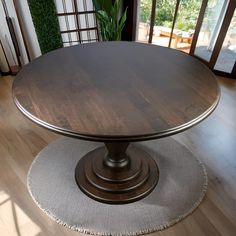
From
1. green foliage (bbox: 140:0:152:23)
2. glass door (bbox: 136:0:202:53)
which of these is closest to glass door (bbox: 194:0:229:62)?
glass door (bbox: 136:0:202:53)

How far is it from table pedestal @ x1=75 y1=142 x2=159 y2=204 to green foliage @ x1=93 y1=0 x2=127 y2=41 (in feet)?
5.18

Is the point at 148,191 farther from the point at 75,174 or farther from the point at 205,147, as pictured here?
the point at 205,147

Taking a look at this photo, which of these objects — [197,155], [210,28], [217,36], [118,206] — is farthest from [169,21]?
[118,206]

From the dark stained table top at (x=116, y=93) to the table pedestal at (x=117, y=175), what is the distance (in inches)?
16.7

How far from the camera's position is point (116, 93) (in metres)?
1.03

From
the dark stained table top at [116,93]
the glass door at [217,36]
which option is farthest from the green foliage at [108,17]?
the dark stained table top at [116,93]

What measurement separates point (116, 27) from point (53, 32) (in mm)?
725

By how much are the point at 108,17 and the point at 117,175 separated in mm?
1829

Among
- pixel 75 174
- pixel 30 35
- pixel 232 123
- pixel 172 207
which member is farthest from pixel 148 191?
pixel 30 35

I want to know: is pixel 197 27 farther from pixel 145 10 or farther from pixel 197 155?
pixel 197 155

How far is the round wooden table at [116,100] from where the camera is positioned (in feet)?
2.85

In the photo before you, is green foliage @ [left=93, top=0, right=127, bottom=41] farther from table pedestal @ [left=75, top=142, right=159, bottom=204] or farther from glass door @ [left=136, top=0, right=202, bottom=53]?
table pedestal @ [left=75, top=142, right=159, bottom=204]

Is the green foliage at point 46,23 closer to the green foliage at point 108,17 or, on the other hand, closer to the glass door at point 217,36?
the green foliage at point 108,17

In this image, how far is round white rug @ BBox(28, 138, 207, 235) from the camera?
4.23ft
